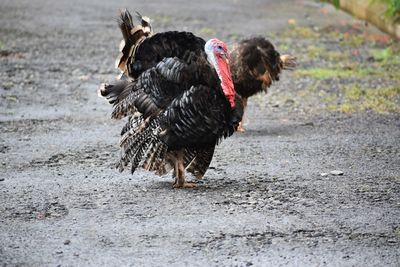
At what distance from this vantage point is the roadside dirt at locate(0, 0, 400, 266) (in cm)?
574

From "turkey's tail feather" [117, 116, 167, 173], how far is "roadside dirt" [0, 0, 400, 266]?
0.74ft

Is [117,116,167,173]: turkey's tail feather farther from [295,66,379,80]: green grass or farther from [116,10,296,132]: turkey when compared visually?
[295,66,379,80]: green grass

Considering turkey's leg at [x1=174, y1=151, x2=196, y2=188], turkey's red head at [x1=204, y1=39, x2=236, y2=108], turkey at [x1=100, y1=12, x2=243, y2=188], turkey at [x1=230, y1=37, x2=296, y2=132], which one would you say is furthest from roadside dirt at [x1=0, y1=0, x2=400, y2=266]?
turkey's red head at [x1=204, y1=39, x2=236, y2=108]

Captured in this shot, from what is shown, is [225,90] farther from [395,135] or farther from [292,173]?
[395,135]

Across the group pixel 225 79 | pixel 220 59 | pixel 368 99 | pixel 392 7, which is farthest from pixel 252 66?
pixel 392 7

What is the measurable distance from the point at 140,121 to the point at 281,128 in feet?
9.93

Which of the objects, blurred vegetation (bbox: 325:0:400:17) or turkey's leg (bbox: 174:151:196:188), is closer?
turkey's leg (bbox: 174:151:196:188)

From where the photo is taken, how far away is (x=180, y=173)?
24.4 ft

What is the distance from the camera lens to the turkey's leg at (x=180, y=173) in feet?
24.4

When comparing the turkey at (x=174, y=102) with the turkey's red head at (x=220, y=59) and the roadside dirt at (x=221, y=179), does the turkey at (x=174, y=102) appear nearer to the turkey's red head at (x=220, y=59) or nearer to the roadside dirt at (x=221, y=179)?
the turkey's red head at (x=220, y=59)

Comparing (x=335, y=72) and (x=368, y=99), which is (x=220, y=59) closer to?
(x=368, y=99)

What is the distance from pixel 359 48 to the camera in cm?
1557

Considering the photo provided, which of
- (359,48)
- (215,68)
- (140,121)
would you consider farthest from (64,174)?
(359,48)

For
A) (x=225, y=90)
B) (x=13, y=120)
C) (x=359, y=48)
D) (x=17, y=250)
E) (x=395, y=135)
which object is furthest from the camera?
(x=359, y=48)
